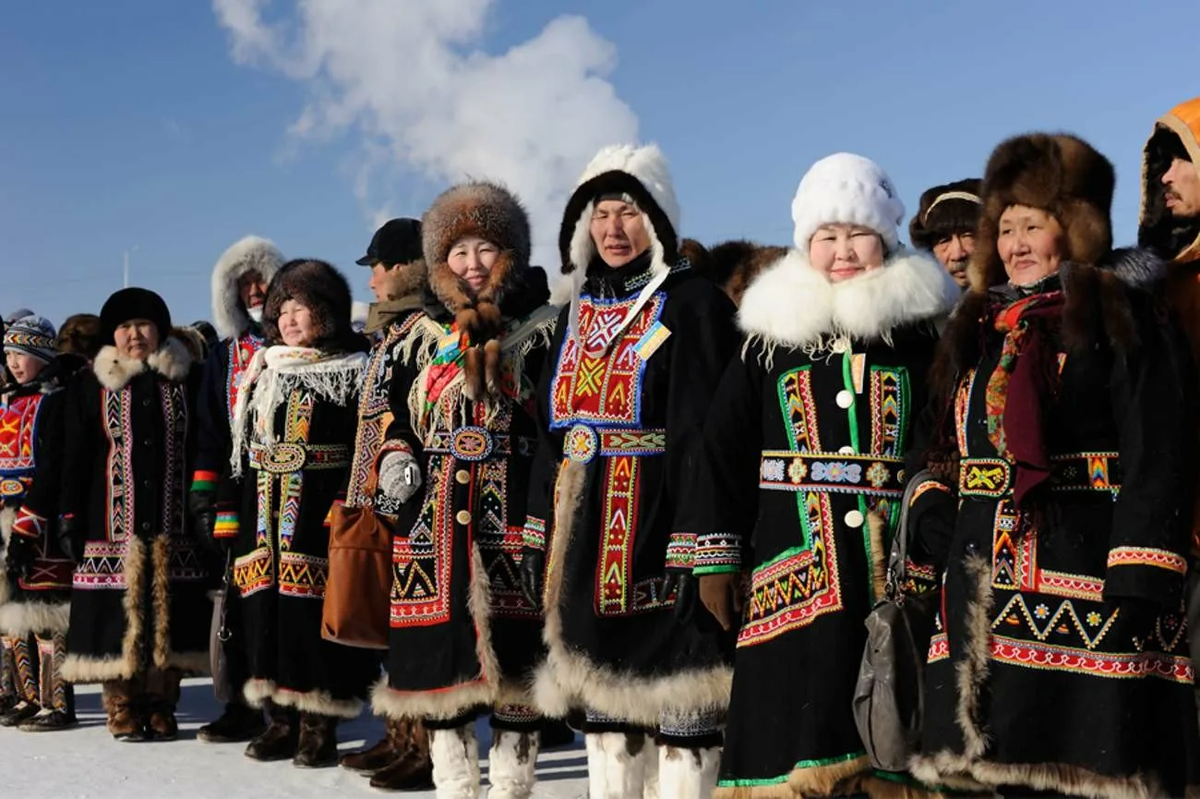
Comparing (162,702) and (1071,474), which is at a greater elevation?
(1071,474)

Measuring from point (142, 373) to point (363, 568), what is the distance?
2.67m

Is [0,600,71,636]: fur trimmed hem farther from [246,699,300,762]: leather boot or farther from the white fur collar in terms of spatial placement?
the white fur collar

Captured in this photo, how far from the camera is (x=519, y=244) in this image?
18.0 feet

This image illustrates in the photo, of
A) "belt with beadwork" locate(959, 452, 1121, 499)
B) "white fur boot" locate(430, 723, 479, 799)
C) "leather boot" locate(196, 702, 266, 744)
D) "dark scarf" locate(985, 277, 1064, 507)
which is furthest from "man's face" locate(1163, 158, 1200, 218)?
"leather boot" locate(196, 702, 266, 744)

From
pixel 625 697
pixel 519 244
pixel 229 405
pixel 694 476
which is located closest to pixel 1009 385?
pixel 694 476

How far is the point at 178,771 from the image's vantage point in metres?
6.32

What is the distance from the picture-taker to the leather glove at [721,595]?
4.09 m

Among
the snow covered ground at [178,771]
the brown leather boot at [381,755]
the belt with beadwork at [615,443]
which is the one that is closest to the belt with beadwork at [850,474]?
the belt with beadwork at [615,443]

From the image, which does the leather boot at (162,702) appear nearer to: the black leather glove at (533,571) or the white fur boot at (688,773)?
the black leather glove at (533,571)

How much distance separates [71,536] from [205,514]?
1.06 m

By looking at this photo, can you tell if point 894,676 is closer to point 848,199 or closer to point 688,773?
point 688,773

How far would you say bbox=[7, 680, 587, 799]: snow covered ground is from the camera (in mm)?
5859

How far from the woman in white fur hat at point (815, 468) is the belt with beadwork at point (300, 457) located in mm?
2682

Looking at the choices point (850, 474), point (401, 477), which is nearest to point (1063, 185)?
point (850, 474)
